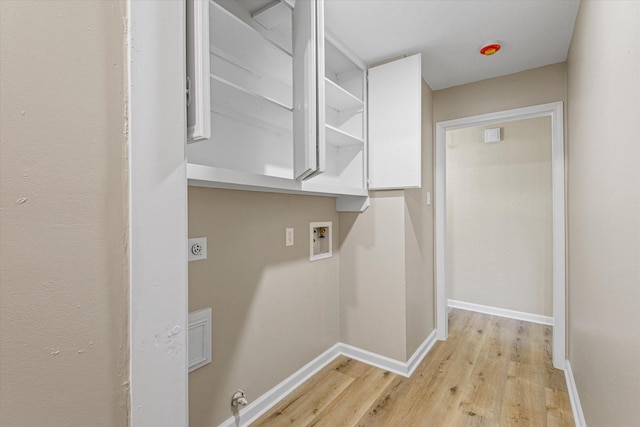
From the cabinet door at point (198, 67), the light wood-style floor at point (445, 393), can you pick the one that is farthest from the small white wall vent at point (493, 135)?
the cabinet door at point (198, 67)

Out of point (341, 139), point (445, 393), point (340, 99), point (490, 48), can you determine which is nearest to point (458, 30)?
point (490, 48)

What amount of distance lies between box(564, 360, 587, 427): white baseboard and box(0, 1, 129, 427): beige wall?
2.19 metres

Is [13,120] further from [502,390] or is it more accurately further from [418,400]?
[502,390]

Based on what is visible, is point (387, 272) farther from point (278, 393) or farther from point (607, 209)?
point (607, 209)

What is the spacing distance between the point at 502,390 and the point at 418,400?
1.95ft

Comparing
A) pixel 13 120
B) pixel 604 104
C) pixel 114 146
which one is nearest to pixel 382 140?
pixel 604 104

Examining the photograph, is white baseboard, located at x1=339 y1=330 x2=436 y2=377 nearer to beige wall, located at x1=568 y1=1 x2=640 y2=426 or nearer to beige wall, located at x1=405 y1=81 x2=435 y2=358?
beige wall, located at x1=405 y1=81 x2=435 y2=358

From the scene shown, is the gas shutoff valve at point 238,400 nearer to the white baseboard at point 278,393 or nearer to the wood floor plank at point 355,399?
the white baseboard at point 278,393

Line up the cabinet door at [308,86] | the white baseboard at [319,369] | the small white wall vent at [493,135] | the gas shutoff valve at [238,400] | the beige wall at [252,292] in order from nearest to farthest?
the cabinet door at [308,86]
the beige wall at [252,292]
the gas shutoff valve at [238,400]
the white baseboard at [319,369]
the small white wall vent at [493,135]

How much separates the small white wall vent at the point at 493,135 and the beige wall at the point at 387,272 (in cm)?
129

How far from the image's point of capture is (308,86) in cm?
137

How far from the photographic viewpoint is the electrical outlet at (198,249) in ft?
4.62

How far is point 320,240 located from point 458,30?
5.39 feet

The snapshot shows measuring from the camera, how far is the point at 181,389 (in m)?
0.71
